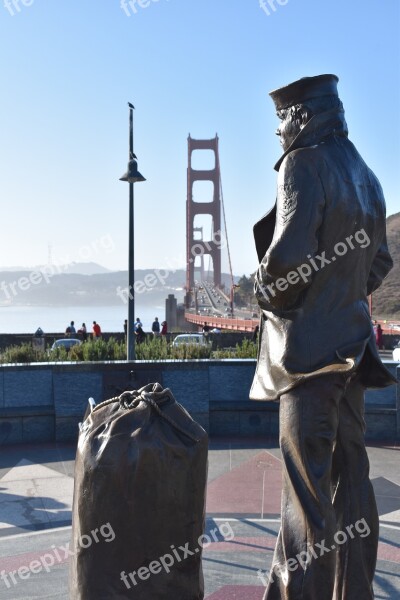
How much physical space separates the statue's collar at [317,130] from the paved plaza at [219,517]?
238cm

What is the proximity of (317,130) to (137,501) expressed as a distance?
5.47ft

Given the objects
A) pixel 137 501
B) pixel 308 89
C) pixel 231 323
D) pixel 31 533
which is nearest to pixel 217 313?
pixel 231 323

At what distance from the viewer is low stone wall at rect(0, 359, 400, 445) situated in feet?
27.2

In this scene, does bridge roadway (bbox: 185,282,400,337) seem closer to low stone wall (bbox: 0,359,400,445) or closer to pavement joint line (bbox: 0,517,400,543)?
low stone wall (bbox: 0,359,400,445)

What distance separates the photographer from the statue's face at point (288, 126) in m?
3.12

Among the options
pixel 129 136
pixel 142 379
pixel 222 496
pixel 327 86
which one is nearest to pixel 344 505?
pixel 327 86

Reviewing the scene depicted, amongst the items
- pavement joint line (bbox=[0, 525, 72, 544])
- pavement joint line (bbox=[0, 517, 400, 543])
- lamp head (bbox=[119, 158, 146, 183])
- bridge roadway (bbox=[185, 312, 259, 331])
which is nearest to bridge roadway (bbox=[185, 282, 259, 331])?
bridge roadway (bbox=[185, 312, 259, 331])

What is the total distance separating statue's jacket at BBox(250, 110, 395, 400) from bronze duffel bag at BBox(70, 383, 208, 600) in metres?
0.52

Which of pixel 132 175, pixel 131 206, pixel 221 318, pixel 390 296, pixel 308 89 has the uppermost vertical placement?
pixel 390 296

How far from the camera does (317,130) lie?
10.1ft

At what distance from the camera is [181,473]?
8.91ft

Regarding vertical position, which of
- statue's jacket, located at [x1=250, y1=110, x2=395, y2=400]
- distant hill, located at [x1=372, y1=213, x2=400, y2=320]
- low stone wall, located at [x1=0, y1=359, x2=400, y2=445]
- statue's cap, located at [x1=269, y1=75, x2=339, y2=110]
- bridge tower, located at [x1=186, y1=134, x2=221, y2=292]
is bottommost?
low stone wall, located at [x1=0, y1=359, x2=400, y2=445]

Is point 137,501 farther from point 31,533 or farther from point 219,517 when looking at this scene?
point 219,517

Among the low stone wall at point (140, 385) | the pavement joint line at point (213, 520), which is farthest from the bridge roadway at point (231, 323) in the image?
the pavement joint line at point (213, 520)
